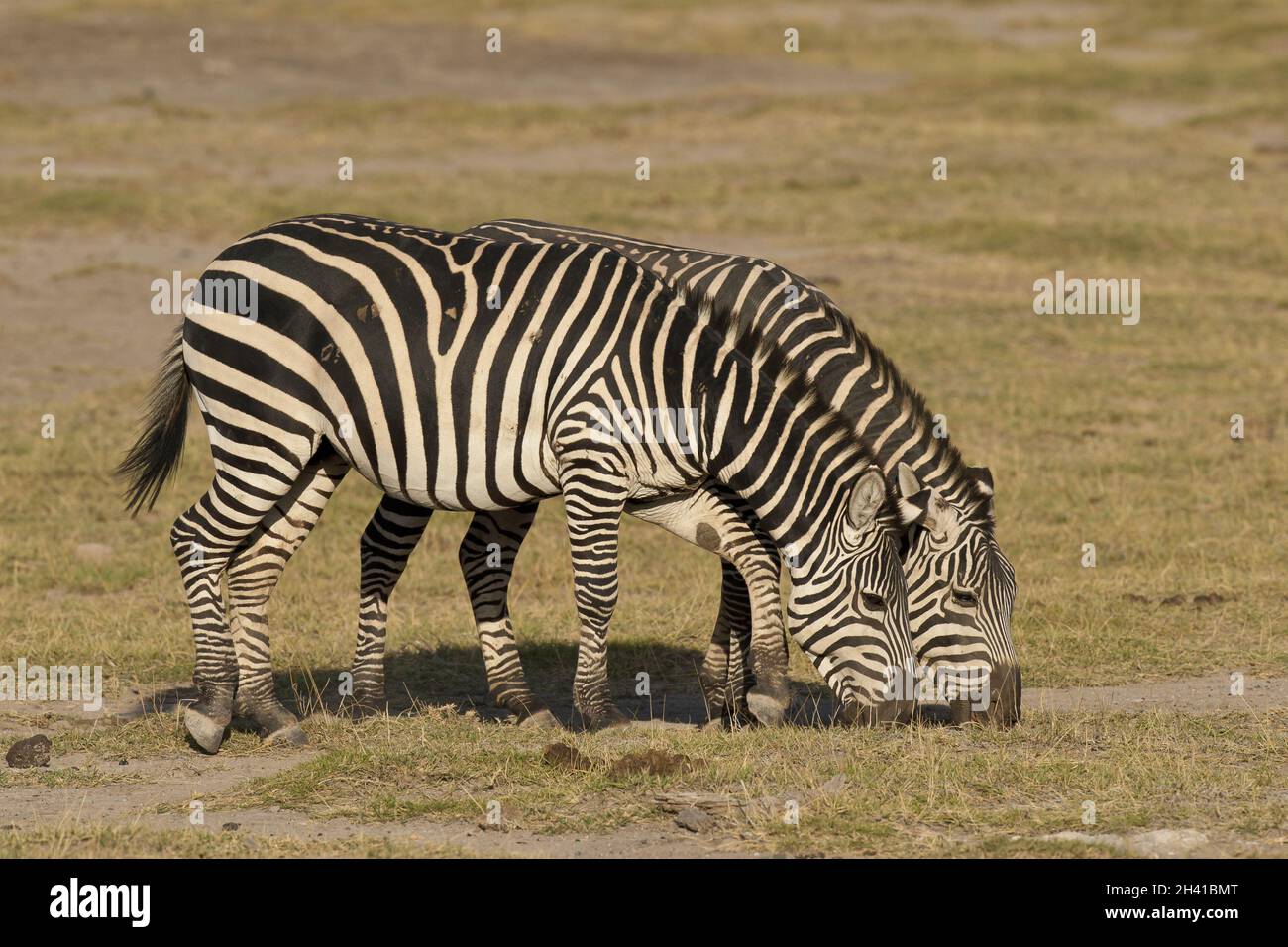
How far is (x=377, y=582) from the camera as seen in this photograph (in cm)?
931

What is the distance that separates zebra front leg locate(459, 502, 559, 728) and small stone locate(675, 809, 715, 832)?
7.68ft

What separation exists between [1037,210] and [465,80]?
20.8 metres

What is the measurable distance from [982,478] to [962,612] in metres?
0.73

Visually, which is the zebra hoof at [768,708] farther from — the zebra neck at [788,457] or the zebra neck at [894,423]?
the zebra neck at [894,423]

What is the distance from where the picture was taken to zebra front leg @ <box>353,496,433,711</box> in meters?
9.29

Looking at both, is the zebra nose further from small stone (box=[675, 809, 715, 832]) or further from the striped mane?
small stone (box=[675, 809, 715, 832])

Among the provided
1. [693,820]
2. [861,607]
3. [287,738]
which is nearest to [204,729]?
[287,738]

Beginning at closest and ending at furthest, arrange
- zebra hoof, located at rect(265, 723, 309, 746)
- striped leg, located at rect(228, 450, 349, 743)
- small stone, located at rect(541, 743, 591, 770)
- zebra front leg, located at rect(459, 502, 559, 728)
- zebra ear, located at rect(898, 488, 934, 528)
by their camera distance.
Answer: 1. small stone, located at rect(541, 743, 591, 770)
2. zebra ear, located at rect(898, 488, 934, 528)
3. zebra hoof, located at rect(265, 723, 309, 746)
4. striped leg, located at rect(228, 450, 349, 743)
5. zebra front leg, located at rect(459, 502, 559, 728)

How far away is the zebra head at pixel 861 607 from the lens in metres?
7.98

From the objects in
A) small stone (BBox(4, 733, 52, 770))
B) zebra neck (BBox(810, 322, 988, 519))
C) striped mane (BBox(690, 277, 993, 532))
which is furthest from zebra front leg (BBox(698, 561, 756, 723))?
small stone (BBox(4, 733, 52, 770))

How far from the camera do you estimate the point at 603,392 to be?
26.3 feet

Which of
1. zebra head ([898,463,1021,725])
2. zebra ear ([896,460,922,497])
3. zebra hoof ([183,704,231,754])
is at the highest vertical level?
zebra ear ([896,460,922,497])
